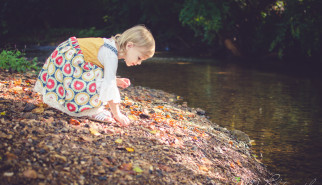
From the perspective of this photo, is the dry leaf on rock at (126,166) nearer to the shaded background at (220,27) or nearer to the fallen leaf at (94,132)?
the fallen leaf at (94,132)

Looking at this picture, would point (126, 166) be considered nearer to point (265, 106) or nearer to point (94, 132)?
point (94, 132)

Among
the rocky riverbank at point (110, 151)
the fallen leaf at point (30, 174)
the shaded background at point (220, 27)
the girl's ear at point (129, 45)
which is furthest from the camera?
the shaded background at point (220, 27)

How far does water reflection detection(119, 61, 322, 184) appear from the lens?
3.52m

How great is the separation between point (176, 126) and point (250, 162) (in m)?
0.82

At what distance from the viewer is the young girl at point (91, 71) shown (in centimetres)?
295

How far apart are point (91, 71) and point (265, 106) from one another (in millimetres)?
3709

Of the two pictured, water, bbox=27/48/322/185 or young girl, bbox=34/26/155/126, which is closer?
young girl, bbox=34/26/155/126

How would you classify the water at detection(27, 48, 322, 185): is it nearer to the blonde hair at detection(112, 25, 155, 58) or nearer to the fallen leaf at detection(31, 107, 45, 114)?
the blonde hair at detection(112, 25, 155, 58)

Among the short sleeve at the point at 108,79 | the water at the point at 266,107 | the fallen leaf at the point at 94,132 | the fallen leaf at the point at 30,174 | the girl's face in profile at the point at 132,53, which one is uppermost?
the girl's face in profile at the point at 132,53

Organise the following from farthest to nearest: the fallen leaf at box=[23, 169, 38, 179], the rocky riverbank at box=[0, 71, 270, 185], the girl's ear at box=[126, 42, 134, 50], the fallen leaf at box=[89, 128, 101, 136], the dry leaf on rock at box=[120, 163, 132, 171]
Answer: the girl's ear at box=[126, 42, 134, 50], the fallen leaf at box=[89, 128, 101, 136], the dry leaf on rock at box=[120, 163, 132, 171], the rocky riverbank at box=[0, 71, 270, 185], the fallen leaf at box=[23, 169, 38, 179]

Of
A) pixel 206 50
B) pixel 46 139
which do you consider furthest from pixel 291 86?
pixel 206 50

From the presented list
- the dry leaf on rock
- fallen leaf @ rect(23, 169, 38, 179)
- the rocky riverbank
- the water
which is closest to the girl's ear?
the rocky riverbank

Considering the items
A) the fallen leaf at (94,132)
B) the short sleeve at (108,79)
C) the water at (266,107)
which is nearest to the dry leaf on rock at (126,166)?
the fallen leaf at (94,132)

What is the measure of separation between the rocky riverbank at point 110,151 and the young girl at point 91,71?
0.39ft
